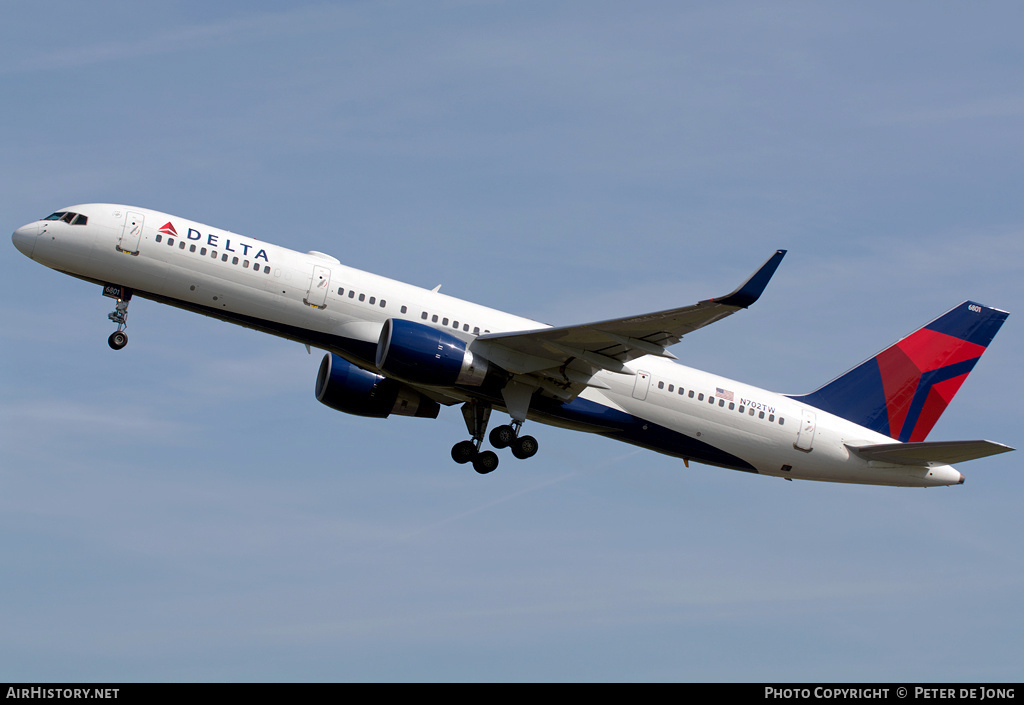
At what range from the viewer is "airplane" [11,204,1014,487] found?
32344 millimetres

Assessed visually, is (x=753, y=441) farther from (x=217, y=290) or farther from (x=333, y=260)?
(x=217, y=290)

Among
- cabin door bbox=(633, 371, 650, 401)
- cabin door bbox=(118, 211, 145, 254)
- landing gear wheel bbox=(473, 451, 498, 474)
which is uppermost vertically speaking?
cabin door bbox=(118, 211, 145, 254)

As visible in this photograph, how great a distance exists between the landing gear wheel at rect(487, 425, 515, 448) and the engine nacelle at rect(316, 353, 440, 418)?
12.5 feet

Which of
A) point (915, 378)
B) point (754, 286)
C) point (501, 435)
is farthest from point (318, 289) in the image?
point (915, 378)

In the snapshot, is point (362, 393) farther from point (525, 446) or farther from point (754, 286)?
point (754, 286)

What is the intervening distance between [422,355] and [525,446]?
5528mm

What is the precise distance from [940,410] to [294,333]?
22944mm

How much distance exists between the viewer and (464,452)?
36.8 metres

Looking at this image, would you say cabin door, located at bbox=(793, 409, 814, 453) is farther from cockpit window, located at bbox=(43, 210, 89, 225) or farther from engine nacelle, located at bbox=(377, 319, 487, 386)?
cockpit window, located at bbox=(43, 210, 89, 225)

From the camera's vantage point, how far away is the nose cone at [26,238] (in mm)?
32688

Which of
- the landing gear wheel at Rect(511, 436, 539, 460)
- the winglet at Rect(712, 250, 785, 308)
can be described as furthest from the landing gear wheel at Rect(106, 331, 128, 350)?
the winglet at Rect(712, 250, 785, 308)
